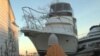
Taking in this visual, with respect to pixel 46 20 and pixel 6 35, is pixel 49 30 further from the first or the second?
pixel 6 35

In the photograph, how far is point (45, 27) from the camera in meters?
26.2

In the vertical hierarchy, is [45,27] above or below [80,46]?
above

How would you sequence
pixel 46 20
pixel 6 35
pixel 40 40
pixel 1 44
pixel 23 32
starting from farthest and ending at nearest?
1. pixel 46 20
2. pixel 40 40
3. pixel 23 32
4. pixel 6 35
5. pixel 1 44

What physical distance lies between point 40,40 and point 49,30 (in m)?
1.37

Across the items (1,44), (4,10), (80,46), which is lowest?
(80,46)

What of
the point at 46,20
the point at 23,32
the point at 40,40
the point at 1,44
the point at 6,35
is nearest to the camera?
the point at 1,44

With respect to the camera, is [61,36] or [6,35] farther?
[61,36]

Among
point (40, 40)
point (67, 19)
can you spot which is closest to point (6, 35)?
point (40, 40)

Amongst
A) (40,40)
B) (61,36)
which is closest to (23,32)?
(40,40)

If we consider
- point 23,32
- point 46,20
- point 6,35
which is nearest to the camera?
point 6,35

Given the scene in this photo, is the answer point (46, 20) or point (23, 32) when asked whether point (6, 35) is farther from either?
point (46, 20)

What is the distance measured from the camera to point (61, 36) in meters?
26.2

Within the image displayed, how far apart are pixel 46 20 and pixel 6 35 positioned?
9135 mm

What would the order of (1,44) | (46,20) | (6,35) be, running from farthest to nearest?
(46,20)
(6,35)
(1,44)
